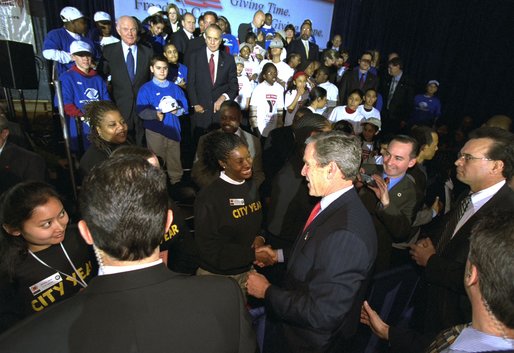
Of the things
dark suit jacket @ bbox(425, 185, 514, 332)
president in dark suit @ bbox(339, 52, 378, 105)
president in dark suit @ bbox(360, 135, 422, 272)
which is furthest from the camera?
president in dark suit @ bbox(339, 52, 378, 105)

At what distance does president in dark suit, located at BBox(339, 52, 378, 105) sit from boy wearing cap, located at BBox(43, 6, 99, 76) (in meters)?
4.79

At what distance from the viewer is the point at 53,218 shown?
1.70 m

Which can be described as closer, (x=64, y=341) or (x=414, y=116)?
(x=64, y=341)

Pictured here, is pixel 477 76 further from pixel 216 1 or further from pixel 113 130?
pixel 113 130

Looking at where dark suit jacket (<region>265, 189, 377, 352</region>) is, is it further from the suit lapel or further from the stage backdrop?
the stage backdrop

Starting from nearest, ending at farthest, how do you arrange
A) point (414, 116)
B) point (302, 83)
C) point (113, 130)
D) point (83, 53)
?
point (113, 130)
point (83, 53)
point (302, 83)
point (414, 116)

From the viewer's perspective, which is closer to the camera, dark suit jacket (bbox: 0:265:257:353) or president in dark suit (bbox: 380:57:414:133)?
dark suit jacket (bbox: 0:265:257:353)

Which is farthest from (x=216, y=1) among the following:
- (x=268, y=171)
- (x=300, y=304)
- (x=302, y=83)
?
(x=300, y=304)

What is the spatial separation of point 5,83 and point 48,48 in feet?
3.21

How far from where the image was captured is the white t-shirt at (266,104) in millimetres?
5496

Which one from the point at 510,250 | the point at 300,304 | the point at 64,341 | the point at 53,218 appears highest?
the point at 510,250

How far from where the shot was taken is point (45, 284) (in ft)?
5.41

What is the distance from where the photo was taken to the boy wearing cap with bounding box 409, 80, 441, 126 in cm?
698

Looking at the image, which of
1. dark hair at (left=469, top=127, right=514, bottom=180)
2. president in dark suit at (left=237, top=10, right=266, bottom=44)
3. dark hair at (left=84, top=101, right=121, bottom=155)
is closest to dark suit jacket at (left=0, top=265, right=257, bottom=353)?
dark hair at (left=469, top=127, right=514, bottom=180)
